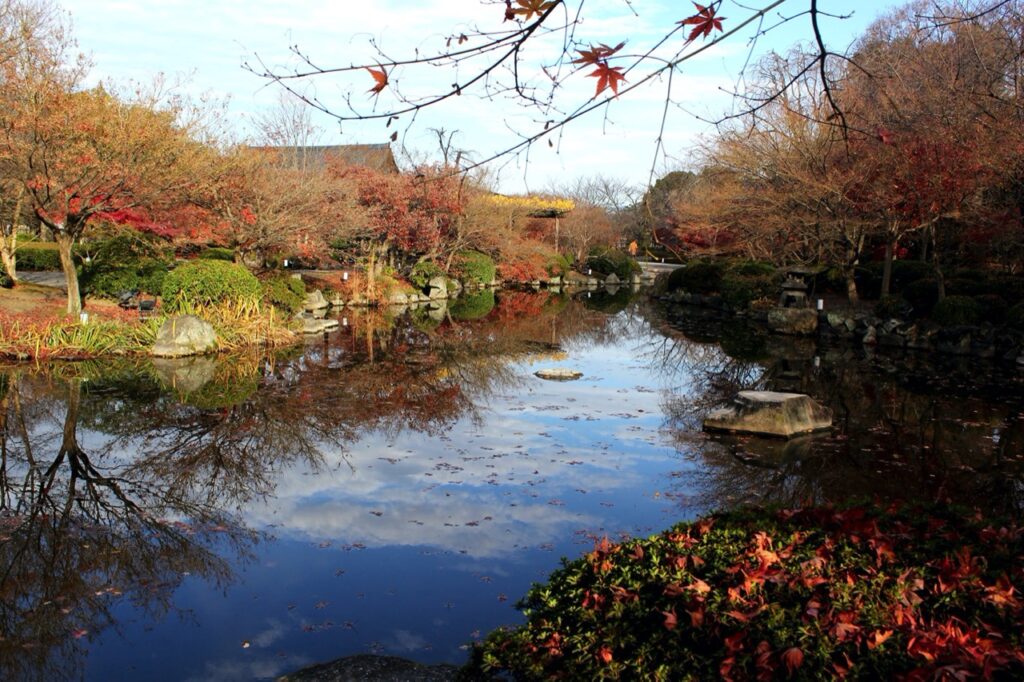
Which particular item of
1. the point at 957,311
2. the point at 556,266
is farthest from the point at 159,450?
the point at 556,266

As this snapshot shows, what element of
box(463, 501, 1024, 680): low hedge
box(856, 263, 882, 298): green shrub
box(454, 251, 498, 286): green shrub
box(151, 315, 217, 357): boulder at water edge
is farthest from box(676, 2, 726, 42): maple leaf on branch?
box(454, 251, 498, 286): green shrub

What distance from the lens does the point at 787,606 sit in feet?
10.0

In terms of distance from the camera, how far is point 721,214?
2320cm

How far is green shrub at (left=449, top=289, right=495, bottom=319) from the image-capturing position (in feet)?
72.7

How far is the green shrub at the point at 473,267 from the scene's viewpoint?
31.0 meters

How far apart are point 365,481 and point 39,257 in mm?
20018

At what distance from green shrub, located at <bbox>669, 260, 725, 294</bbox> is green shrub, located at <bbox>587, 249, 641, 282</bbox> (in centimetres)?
1036

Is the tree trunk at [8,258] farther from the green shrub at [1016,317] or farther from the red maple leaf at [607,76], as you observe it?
the green shrub at [1016,317]

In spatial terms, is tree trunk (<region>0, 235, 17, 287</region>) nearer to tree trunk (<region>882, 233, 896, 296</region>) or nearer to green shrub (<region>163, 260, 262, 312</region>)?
green shrub (<region>163, 260, 262, 312</region>)

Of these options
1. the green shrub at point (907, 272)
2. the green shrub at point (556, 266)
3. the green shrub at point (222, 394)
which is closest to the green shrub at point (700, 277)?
the green shrub at point (907, 272)

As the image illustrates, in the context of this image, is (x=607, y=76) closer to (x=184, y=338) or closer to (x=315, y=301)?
(x=184, y=338)

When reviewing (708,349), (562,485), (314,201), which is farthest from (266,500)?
(314,201)

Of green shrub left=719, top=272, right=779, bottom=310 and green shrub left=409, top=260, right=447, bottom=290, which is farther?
green shrub left=409, top=260, right=447, bottom=290

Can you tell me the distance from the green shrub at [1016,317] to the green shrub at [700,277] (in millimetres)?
11502
